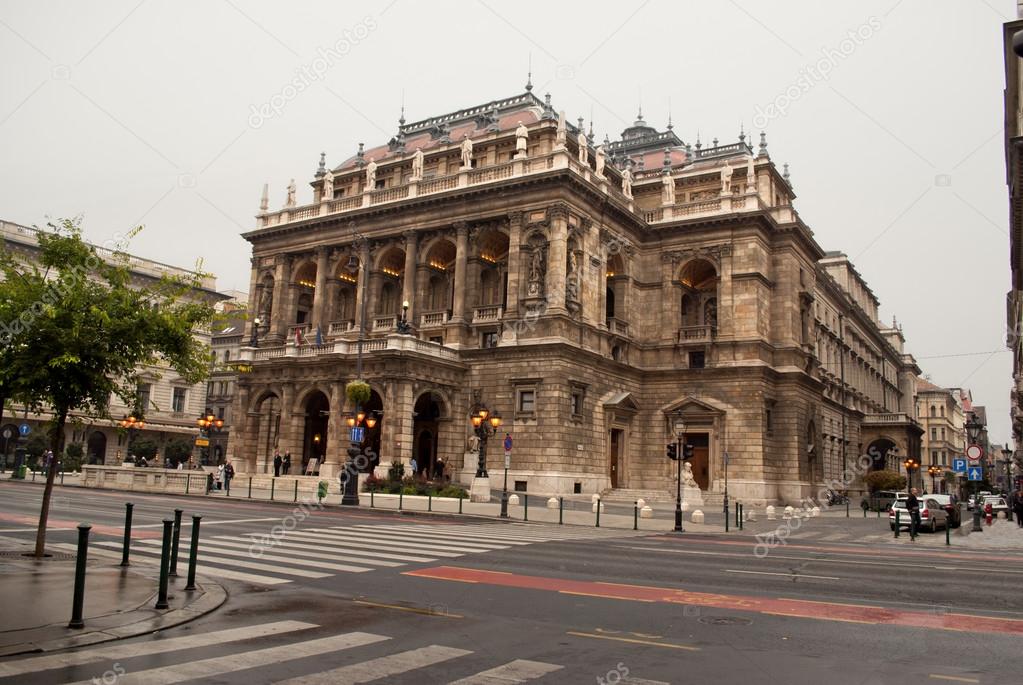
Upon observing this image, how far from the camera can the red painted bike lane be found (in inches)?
409

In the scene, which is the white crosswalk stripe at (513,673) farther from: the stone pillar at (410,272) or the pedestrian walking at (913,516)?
the stone pillar at (410,272)

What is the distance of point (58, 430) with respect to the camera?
14672 millimetres

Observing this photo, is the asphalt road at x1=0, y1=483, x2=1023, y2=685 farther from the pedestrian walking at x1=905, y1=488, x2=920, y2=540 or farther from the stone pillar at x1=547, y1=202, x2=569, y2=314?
the stone pillar at x1=547, y1=202, x2=569, y2=314

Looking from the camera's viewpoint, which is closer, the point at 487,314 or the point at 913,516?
the point at 913,516

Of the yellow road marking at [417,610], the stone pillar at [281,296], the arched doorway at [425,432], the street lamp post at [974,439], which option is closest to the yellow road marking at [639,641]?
the yellow road marking at [417,610]

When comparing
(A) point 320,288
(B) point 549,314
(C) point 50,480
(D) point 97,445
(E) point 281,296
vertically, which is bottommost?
(C) point 50,480

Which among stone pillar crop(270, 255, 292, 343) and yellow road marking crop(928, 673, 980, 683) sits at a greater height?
stone pillar crop(270, 255, 292, 343)

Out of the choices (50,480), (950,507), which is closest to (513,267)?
(950,507)

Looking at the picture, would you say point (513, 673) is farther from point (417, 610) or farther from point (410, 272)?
point (410, 272)

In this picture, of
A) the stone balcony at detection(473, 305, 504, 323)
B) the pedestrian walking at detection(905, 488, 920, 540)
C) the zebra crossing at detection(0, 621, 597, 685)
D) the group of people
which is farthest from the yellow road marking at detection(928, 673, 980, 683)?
the group of people

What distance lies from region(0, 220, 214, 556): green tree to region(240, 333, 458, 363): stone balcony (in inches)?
1005

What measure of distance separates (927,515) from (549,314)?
20246mm

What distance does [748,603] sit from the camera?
11.7m

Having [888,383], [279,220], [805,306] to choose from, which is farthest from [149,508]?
[888,383]
